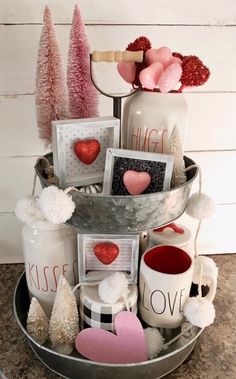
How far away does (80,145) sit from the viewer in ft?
1.88

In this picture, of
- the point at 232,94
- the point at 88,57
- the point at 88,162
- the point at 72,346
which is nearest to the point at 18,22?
the point at 88,57

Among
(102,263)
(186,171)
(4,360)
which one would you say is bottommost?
(4,360)

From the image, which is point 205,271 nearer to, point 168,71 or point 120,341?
point 120,341

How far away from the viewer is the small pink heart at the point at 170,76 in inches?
21.7

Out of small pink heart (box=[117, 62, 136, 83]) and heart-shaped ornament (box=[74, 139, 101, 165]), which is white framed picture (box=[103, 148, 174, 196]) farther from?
small pink heart (box=[117, 62, 136, 83])

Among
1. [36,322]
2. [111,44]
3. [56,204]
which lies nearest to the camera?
[56,204]

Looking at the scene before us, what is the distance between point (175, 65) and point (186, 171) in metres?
0.18

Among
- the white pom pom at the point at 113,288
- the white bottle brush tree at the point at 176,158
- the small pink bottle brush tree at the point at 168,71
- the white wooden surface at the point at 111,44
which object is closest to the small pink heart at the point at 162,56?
the small pink bottle brush tree at the point at 168,71

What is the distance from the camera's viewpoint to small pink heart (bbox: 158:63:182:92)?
552mm

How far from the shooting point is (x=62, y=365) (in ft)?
1.93

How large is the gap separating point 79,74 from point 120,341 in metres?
0.42

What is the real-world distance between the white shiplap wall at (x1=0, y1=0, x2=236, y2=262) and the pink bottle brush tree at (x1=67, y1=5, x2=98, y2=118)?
146 millimetres

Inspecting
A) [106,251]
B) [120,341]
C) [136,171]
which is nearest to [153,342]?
[120,341]

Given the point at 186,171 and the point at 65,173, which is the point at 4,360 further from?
the point at 186,171
